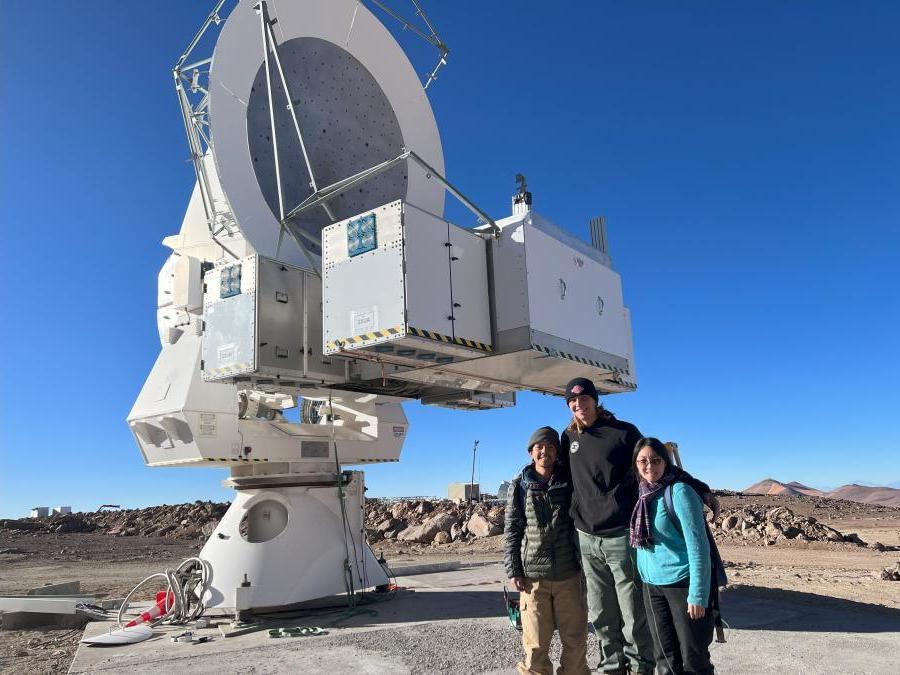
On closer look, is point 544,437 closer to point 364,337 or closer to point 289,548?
point 364,337

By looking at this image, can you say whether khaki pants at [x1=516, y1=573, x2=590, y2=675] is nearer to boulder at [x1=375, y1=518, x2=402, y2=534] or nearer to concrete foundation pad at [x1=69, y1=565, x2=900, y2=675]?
concrete foundation pad at [x1=69, y1=565, x2=900, y2=675]

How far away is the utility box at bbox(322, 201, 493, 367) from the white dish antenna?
4.91ft

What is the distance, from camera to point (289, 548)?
895 centimetres

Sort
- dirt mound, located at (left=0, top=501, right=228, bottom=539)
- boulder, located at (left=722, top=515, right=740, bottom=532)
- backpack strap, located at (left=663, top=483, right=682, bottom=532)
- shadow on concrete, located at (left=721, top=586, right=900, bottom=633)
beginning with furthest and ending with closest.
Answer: dirt mound, located at (left=0, top=501, right=228, bottom=539) → boulder, located at (left=722, top=515, right=740, bottom=532) → shadow on concrete, located at (left=721, top=586, right=900, bottom=633) → backpack strap, located at (left=663, top=483, right=682, bottom=532)

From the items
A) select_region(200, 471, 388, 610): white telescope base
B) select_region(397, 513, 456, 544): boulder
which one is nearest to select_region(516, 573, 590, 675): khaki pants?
select_region(200, 471, 388, 610): white telescope base

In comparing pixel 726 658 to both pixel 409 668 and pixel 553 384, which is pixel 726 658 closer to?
pixel 409 668

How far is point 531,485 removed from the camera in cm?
470

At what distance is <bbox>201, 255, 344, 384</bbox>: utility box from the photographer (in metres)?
7.23

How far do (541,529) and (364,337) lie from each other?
101 inches

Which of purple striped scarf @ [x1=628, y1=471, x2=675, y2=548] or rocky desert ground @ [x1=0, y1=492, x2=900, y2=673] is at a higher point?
purple striped scarf @ [x1=628, y1=471, x2=675, y2=548]

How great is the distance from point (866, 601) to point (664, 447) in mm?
6598

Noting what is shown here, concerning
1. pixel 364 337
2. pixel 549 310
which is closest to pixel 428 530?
pixel 549 310

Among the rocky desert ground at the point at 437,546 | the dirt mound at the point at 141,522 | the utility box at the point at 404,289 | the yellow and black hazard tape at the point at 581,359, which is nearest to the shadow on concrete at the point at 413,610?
the rocky desert ground at the point at 437,546

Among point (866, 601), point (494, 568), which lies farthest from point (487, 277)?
point (494, 568)
